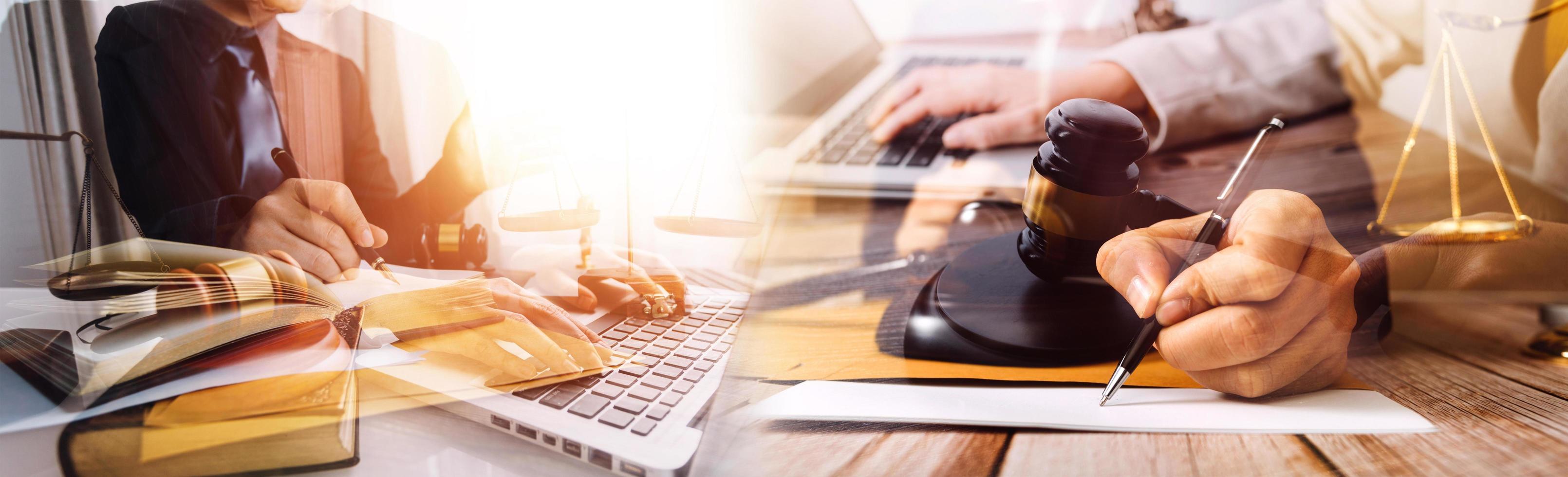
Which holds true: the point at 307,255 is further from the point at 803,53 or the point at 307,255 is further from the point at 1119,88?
the point at 1119,88

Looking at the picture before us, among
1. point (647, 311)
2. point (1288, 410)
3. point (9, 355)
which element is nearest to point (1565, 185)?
point (1288, 410)

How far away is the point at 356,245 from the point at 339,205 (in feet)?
0.07

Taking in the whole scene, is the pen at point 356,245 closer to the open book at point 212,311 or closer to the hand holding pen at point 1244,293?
the open book at point 212,311

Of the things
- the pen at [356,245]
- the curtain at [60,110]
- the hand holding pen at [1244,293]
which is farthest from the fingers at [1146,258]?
the curtain at [60,110]

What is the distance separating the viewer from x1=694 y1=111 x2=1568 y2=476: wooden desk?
251 millimetres

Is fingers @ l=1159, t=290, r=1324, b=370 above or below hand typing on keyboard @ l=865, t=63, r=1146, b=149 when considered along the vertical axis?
below

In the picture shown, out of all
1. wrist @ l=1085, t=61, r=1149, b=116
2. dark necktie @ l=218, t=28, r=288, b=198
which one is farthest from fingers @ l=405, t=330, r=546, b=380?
wrist @ l=1085, t=61, r=1149, b=116

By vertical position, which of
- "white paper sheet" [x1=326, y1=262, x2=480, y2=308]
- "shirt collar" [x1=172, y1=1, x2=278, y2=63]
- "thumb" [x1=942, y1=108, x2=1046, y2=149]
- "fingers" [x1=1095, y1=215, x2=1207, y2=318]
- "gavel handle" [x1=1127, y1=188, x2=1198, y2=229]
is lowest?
"white paper sheet" [x1=326, y1=262, x2=480, y2=308]

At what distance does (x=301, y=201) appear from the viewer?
333 millimetres

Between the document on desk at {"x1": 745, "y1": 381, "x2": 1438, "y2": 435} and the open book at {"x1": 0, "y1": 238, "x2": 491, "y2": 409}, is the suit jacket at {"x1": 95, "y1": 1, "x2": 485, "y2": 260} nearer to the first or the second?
the open book at {"x1": 0, "y1": 238, "x2": 491, "y2": 409}

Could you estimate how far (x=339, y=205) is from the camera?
331mm

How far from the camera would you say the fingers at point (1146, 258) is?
0.26m

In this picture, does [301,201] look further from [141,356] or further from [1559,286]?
[1559,286]

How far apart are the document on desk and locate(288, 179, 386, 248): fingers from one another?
0.24m
